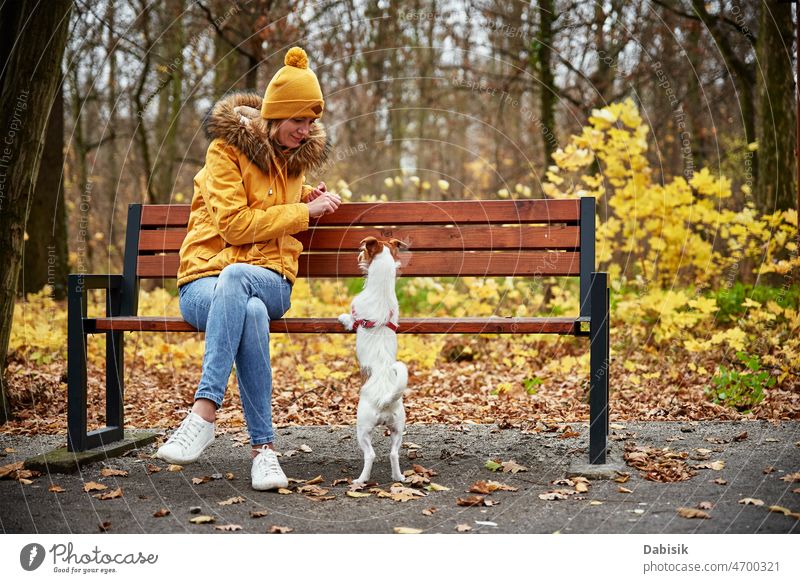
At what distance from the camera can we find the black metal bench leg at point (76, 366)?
410 cm

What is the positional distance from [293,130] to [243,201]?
0.42 m

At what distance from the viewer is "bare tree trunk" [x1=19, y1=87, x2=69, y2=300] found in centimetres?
962

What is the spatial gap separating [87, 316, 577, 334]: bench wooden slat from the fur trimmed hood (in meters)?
0.76

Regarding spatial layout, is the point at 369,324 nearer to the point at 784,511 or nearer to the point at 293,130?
the point at 293,130

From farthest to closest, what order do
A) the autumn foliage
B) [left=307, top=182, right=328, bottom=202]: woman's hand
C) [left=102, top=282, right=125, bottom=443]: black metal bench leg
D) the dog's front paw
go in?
the autumn foliage
[left=102, top=282, right=125, bottom=443]: black metal bench leg
[left=307, top=182, right=328, bottom=202]: woman's hand
the dog's front paw

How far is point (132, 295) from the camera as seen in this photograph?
4.46 metres

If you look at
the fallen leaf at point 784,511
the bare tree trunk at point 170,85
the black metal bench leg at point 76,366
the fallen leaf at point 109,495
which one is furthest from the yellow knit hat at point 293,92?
the bare tree trunk at point 170,85

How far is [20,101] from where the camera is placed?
4855mm

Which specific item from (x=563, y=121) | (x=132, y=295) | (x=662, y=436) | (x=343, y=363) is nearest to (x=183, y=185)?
(x=563, y=121)

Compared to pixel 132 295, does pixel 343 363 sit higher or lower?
lower

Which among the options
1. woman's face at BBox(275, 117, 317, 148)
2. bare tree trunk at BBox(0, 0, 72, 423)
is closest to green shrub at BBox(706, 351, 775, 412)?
woman's face at BBox(275, 117, 317, 148)

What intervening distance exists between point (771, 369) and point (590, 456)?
101 inches

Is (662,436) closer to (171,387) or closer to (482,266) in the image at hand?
(482,266)

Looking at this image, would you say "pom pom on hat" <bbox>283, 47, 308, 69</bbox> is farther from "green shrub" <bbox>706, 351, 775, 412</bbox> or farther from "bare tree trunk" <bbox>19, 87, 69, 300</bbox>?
"bare tree trunk" <bbox>19, 87, 69, 300</bbox>
